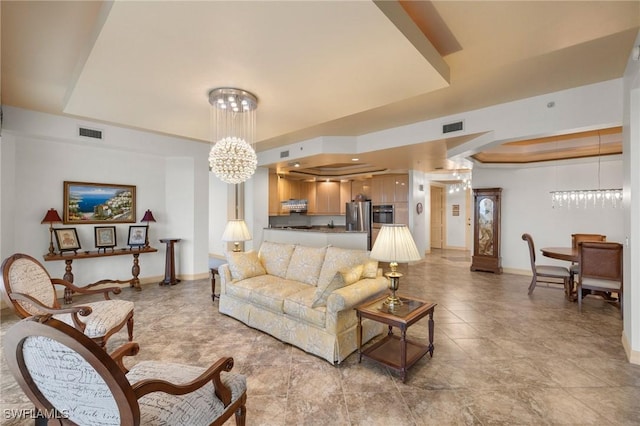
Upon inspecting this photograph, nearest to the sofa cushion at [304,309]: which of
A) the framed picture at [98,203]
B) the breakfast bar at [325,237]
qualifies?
the breakfast bar at [325,237]

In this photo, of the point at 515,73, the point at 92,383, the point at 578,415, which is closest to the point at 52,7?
the point at 92,383

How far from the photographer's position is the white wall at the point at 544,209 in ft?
17.8

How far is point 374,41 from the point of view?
6.35 ft

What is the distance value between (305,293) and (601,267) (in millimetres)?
4168

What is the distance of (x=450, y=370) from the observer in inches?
96.9

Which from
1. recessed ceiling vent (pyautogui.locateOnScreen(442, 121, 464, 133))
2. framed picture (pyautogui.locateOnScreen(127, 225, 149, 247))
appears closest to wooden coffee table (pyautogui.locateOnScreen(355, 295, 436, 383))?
recessed ceiling vent (pyautogui.locateOnScreen(442, 121, 464, 133))

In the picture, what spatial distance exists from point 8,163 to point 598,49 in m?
7.33

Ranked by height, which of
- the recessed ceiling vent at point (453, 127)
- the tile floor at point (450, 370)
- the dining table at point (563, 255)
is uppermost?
the recessed ceiling vent at point (453, 127)

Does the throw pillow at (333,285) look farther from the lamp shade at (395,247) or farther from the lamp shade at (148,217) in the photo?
the lamp shade at (148,217)

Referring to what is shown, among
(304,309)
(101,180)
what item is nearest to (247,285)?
(304,309)

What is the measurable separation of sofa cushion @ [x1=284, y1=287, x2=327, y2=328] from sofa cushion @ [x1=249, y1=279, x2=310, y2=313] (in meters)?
0.09

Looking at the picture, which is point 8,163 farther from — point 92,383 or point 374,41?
point 374,41

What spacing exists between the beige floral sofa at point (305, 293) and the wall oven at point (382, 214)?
4384 mm

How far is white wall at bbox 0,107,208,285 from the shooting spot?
4.09 m
